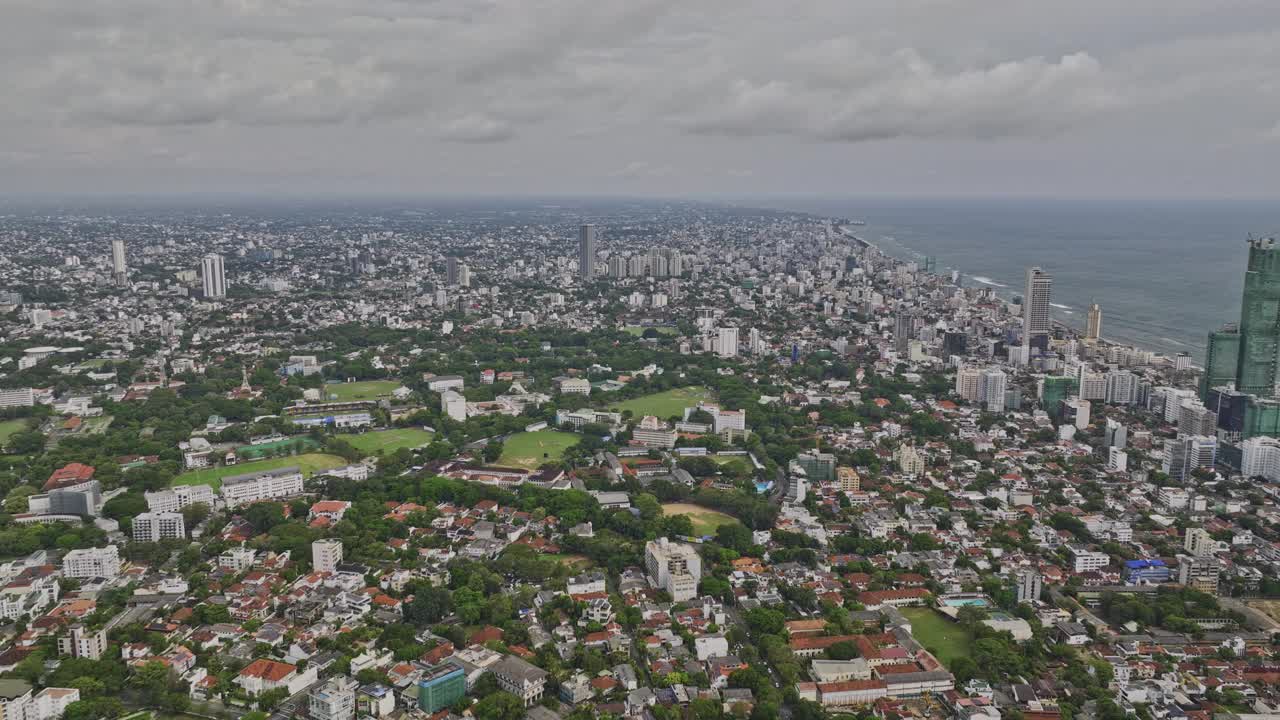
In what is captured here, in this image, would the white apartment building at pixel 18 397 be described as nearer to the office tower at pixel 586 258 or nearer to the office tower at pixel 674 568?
the office tower at pixel 674 568

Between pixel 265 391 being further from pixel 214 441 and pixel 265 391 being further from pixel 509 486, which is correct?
pixel 509 486

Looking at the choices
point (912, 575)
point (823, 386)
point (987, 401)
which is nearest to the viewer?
point (912, 575)

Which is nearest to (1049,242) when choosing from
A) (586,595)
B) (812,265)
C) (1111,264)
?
(1111,264)

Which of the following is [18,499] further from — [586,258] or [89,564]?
[586,258]

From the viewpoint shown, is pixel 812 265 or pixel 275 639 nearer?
pixel 275 639

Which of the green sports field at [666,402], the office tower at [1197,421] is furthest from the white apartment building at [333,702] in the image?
the office tower at [1197,421]

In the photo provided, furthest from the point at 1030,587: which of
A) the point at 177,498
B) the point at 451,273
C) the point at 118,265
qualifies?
the point at 118,265
